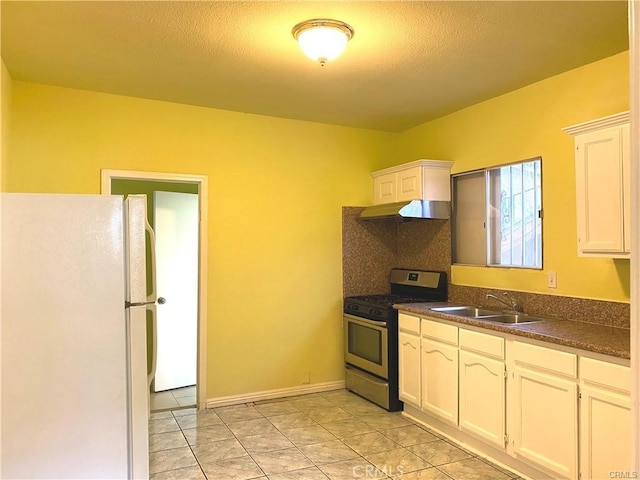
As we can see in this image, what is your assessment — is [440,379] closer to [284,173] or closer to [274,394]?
[274,394]

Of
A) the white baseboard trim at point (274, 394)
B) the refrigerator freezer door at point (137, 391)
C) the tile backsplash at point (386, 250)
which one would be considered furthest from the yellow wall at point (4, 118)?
the tile backsplash at point (386, 250)

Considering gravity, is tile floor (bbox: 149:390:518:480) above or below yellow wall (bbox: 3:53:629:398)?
below

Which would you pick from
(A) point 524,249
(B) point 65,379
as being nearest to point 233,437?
(B) point 65,379

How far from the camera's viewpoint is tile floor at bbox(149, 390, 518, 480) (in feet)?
9.39

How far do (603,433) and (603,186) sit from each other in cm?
128

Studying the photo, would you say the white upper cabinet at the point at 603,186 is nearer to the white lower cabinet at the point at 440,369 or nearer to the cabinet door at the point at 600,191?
the cabinet door at the point at 600,191

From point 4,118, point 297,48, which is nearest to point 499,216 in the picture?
point 297,48

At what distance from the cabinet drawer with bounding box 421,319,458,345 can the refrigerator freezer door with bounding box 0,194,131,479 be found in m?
2.17

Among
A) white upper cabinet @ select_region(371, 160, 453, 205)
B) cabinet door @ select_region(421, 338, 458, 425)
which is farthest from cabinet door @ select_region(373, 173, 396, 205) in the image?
cabinet door @ select_region(421, 338, 458, 425)

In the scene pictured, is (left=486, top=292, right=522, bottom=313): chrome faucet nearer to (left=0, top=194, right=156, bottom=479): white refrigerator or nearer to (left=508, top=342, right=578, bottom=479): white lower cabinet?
(left=508, top=342, right=578, bottom=479): white lower cabinet

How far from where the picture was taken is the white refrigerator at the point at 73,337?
185 cm

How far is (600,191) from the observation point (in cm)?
258

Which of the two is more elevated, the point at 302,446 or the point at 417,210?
the point at 417,210

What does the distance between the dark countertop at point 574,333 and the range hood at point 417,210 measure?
106 cm
